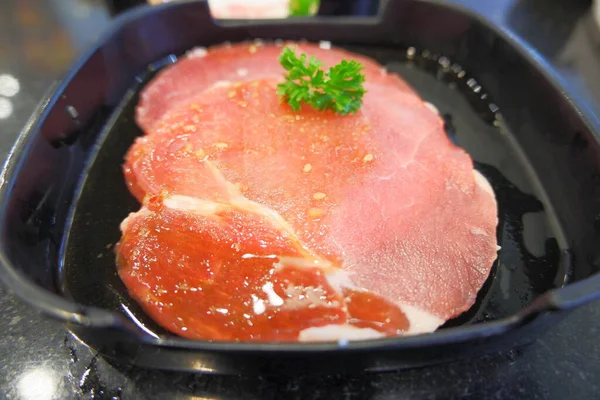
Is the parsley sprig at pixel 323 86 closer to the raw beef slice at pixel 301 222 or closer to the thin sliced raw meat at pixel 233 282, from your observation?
the raw beef slice at pixel 301 222

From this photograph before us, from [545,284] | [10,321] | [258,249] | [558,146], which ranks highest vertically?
[558,146]

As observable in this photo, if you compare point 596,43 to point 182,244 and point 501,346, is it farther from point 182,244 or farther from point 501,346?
point 182,244

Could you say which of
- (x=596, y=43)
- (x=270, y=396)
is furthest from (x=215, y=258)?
(x=596, y=43)

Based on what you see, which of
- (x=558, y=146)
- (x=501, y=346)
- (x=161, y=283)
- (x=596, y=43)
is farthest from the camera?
(x=596, y=43)

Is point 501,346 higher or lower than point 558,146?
lower

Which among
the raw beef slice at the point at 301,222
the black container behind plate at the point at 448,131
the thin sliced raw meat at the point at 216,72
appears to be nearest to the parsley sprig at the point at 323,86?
the raw beef slice at the point at 301,222

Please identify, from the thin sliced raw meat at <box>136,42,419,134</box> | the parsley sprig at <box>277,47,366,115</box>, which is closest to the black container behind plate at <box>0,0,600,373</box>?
the thin sliced raw meat at <box>136,42,419,134</box>
